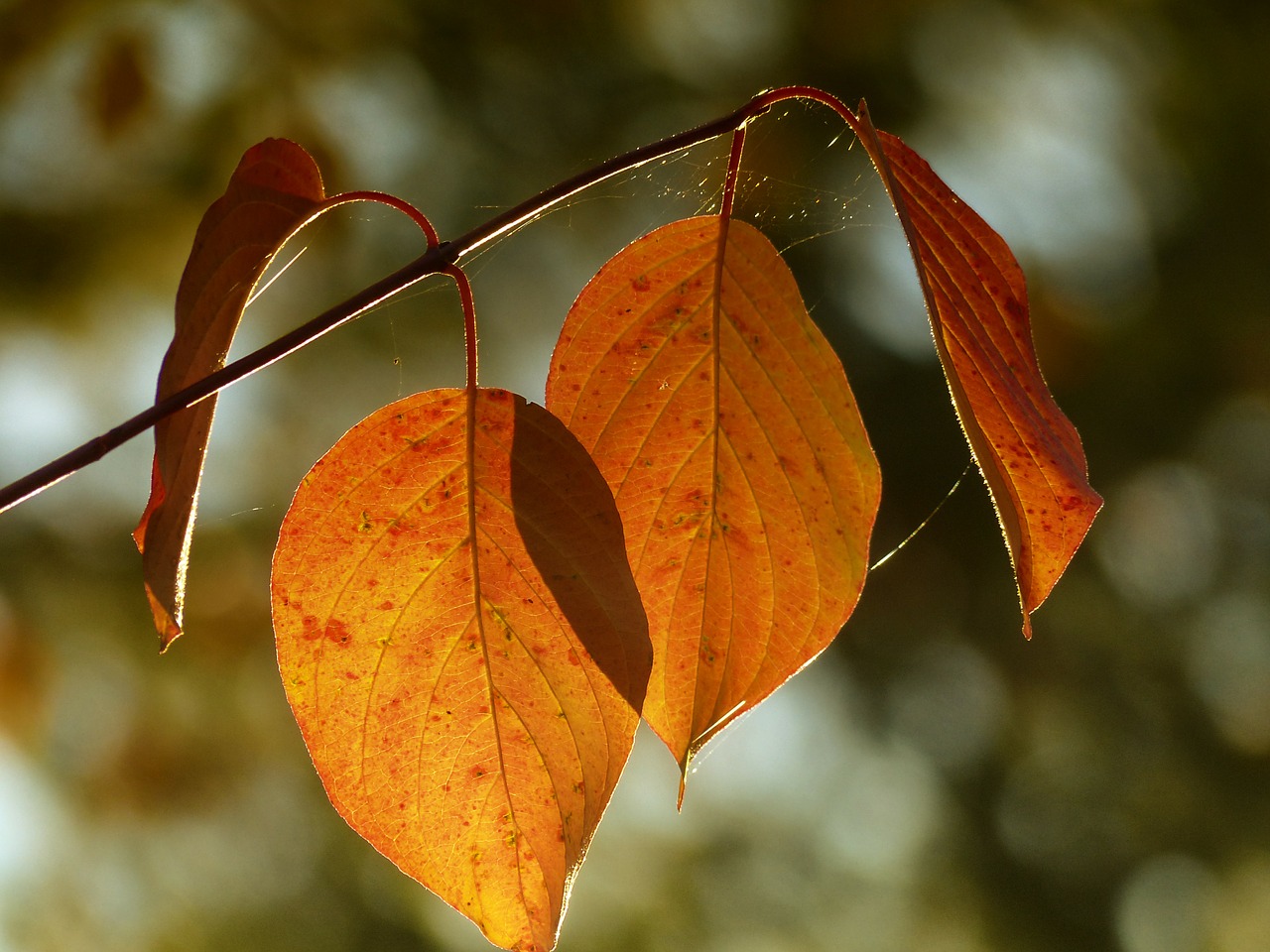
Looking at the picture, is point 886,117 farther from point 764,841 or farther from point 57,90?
point 764,841

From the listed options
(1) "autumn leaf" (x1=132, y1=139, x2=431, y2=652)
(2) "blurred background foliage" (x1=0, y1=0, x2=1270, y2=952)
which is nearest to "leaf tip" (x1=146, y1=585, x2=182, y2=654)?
(1) "autumn leaf" (x1=132, y1=139, x2=431, y2=652)

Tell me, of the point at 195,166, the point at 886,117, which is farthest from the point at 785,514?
the point at 886,117

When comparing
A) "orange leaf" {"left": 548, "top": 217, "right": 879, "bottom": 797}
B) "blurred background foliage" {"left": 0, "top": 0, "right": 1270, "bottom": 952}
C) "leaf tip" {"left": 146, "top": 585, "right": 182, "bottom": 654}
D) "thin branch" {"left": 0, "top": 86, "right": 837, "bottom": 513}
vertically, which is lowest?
"blurred background foliage" {"left": 0, "top": 0, "right": 1270, "bottom": 952}

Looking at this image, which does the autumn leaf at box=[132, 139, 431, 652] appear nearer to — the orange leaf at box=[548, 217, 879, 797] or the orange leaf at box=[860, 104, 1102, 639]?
the orange leaf at box=[548, 217, 879, 797]

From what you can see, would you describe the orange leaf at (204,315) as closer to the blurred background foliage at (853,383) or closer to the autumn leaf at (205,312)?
the autumn leaf at (205,312)

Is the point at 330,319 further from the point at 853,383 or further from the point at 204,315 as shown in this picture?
the point at 853,383

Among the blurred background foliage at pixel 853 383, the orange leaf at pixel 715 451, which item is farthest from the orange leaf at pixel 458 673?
the blurred background foliage at pixel 853 383
